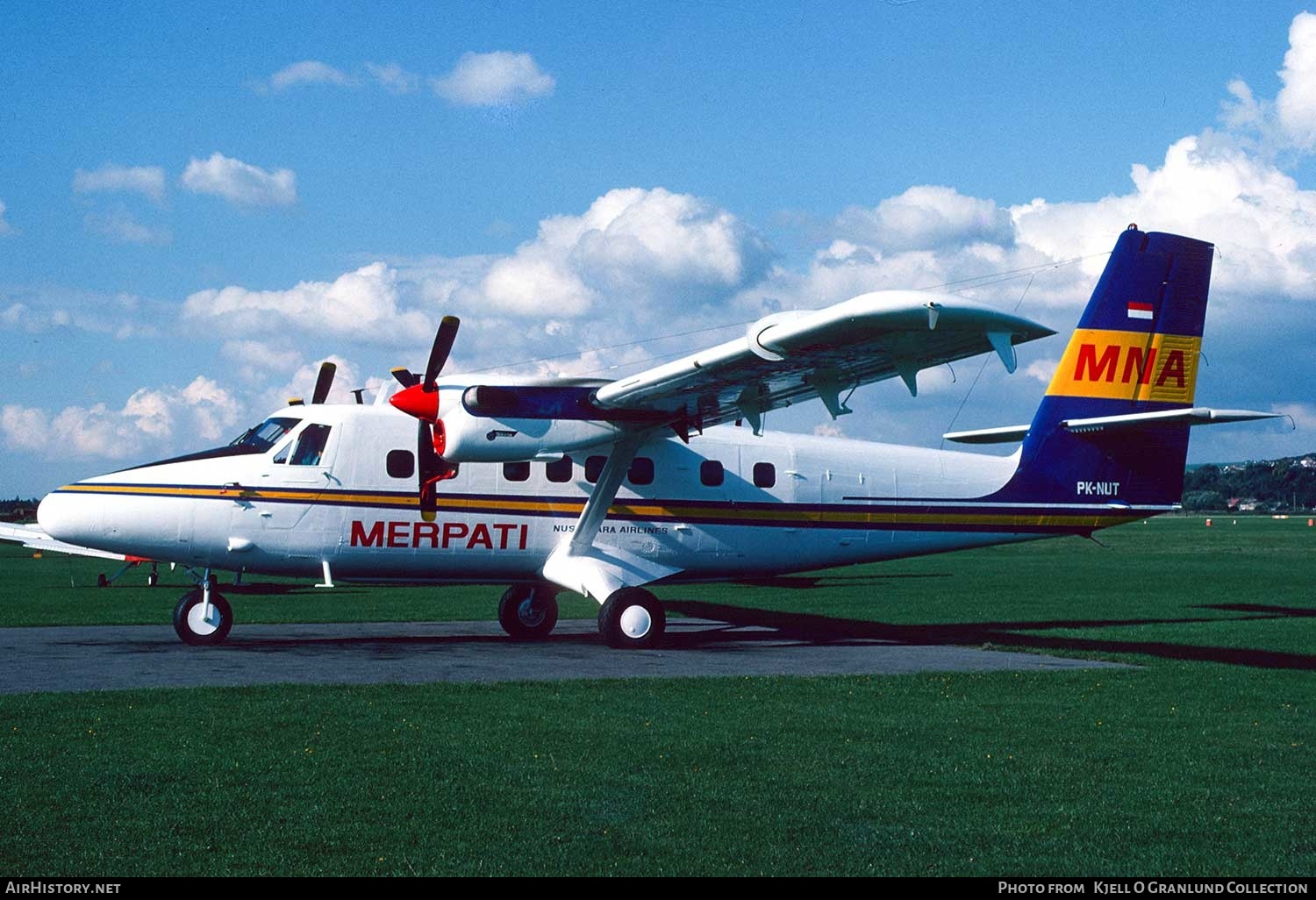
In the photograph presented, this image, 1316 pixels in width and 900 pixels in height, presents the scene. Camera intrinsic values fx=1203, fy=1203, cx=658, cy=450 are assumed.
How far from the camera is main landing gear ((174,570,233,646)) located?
56.8ft

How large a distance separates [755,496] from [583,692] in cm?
766

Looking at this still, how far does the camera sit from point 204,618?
17375 mm

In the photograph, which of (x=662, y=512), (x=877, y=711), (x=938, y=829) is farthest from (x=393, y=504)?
(x=938, y=829)

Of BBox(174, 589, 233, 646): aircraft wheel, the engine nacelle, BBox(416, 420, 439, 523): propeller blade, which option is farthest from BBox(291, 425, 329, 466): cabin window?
the engine nacelle

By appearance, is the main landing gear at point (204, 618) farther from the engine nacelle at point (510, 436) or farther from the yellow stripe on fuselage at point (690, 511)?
the engine nacelle at point (510, 436)

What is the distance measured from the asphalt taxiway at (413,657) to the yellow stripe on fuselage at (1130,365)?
554cm

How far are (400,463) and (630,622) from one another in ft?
13.7

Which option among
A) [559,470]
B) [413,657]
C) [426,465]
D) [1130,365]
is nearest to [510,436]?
[426,465]

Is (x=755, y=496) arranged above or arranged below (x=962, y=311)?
below

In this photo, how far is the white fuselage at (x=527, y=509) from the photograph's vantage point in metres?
17.0

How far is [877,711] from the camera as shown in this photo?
11.8 metres

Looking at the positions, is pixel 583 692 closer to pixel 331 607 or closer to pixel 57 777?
pixel 57 777

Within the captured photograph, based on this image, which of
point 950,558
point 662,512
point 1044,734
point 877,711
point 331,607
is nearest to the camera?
point 1044,734

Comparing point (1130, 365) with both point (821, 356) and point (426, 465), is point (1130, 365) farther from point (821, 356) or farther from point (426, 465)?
point (426, 465)
